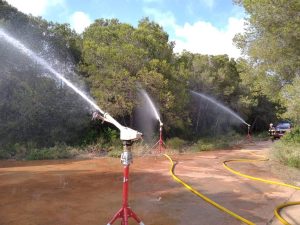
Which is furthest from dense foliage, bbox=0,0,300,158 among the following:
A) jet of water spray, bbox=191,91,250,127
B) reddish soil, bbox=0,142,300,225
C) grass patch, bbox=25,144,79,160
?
jet of water spray, bbox=191,91,250,127

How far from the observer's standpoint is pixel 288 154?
12.7 metres

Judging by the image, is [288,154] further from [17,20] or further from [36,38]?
[17,20]

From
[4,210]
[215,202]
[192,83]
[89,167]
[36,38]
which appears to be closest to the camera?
[4,210]

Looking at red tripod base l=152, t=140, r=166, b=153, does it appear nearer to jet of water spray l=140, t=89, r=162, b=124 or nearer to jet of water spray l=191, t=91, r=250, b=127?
jet of water spray l=140, t=89, r=162, b=124

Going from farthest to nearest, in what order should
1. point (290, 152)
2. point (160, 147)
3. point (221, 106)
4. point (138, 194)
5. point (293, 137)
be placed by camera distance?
point (221, 106) → point (293, 137) → point (160, 147) → point (290, 152) → point (138, 194)

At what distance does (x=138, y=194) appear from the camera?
7.85 m

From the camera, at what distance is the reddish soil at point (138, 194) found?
6.11 m

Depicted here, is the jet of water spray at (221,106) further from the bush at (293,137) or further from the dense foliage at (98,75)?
the bush at (293,137)

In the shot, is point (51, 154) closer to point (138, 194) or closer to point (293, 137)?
point (138, 194)

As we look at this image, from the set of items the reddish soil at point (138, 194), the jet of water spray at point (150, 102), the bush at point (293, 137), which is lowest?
the reddish soil at point (138, 194)

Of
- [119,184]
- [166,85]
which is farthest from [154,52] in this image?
[119,184]

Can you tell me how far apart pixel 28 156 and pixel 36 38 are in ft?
25.0

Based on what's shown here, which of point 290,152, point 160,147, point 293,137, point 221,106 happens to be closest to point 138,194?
point 290,152

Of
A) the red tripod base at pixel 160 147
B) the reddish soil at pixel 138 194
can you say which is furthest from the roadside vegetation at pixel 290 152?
the red tripod base at pixel 160 147
